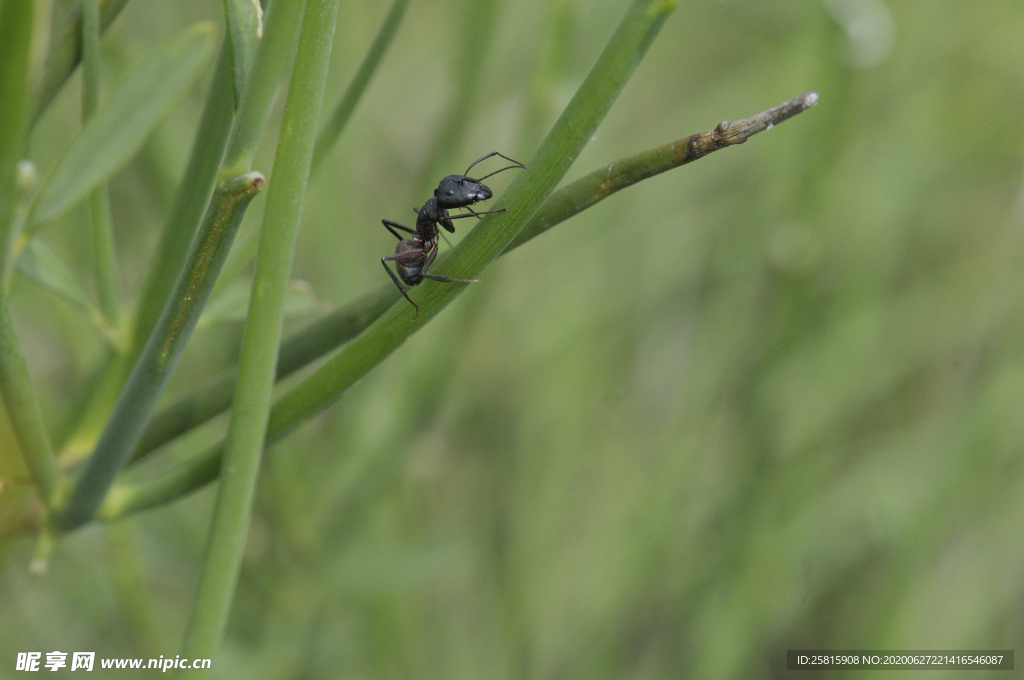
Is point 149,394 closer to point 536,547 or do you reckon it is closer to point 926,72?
point 536,547

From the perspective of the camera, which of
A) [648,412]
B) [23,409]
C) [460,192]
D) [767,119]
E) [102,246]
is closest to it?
[767,119]

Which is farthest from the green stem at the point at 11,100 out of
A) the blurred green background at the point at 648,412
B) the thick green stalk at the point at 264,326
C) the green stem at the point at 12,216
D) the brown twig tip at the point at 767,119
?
the blurred green background at the point at 648,412

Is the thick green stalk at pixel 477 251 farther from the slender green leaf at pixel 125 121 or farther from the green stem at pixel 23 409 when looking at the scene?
the slender green leaf at pixel 125 121

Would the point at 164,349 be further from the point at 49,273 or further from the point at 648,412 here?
the point at 648,412

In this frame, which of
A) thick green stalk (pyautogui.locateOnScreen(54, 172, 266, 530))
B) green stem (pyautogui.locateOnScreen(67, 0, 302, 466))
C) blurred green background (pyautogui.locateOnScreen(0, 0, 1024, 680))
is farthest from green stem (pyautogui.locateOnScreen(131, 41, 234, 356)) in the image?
blurred green background (pyautogui.locateOnScreen(0, 0, 1024, 680))

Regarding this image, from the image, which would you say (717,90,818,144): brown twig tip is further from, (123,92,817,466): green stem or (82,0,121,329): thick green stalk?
(82,0,121,329): thick green stalk

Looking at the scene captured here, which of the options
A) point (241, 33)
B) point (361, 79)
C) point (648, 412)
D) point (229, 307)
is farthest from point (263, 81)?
point (648, 412)
